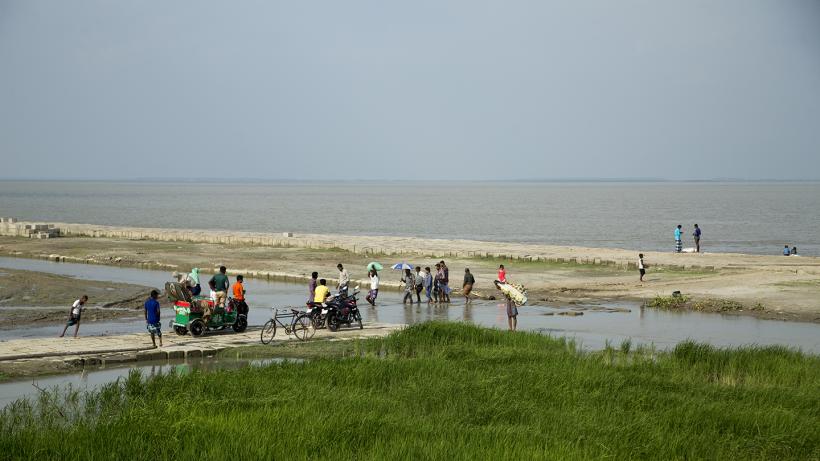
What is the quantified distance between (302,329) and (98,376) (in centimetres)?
618

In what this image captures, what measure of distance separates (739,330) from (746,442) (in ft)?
47.4

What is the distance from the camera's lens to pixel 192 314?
2423 centimetres

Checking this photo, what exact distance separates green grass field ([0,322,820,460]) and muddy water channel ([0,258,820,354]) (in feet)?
16.6

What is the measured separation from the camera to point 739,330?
27.9 metres

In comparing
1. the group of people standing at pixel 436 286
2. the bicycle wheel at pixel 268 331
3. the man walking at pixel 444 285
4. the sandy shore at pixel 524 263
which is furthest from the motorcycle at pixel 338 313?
the sandy shore at pixel 524 263

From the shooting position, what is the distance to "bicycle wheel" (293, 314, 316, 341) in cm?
2406

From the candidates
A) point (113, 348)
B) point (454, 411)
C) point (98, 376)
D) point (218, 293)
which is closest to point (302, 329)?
point (218, 293)

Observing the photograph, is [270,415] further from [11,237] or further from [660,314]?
[11,237]

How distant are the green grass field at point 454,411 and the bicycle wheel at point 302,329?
4.01 m

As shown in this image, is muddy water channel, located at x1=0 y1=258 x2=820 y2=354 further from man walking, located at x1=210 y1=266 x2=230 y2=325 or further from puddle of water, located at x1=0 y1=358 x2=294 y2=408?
puddle of water, located at x1=0 y1=358 x2=294 y2=408

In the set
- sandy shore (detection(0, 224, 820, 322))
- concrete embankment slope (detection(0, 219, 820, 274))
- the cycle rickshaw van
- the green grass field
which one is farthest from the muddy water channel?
concrete embankment slope (detection(0, 219, 820, 274))

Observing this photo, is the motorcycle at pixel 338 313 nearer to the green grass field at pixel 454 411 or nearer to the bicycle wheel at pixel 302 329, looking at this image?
the bicycle wheel at pixel 302 329

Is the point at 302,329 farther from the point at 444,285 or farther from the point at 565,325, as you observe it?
the point at 444,285

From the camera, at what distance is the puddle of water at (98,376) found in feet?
58.3
